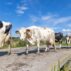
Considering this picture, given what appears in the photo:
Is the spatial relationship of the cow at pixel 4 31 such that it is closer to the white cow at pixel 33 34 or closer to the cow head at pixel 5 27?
the cow head at pixel 5 27

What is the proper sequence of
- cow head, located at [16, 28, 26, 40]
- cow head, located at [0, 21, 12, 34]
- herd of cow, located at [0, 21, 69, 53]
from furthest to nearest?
cow head, located at [16, 28, 26, 40], herd of cow, located at [0, 21, 69, 53], cow head, located at [0, 21, 12, 34]

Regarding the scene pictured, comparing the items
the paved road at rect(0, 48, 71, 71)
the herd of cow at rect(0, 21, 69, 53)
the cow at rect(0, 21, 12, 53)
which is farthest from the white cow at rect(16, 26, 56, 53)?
the paved road at rect(0, 48, 71, 71)

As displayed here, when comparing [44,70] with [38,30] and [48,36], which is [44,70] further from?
[48,36]

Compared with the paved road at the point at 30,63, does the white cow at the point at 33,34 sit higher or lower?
higher

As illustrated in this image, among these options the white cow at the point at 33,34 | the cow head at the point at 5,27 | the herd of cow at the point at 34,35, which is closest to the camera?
the cow head at the point at 5,27

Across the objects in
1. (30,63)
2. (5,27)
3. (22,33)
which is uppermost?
(5,27)

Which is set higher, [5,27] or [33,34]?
[5,27]

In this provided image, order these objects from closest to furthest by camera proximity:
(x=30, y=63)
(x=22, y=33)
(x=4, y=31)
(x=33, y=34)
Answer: (x=30, y=63)
(x=4, y=31)
(x=22, y=33)
(x=33, y=34)

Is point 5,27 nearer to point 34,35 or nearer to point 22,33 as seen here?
point 22,33

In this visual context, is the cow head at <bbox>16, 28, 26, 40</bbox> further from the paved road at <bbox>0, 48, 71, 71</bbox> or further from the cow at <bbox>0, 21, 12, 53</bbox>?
the paved road at <bbox>0, 48, 71, 71</bbox>

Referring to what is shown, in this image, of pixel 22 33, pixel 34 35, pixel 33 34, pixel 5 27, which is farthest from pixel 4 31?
pixel 34 35

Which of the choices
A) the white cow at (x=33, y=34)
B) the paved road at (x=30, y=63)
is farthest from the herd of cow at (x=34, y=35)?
the paved road at (x=30, y=63)

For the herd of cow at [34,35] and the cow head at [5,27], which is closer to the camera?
the cow head at [5,27]

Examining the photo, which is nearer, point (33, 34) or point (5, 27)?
point (5, 27)
